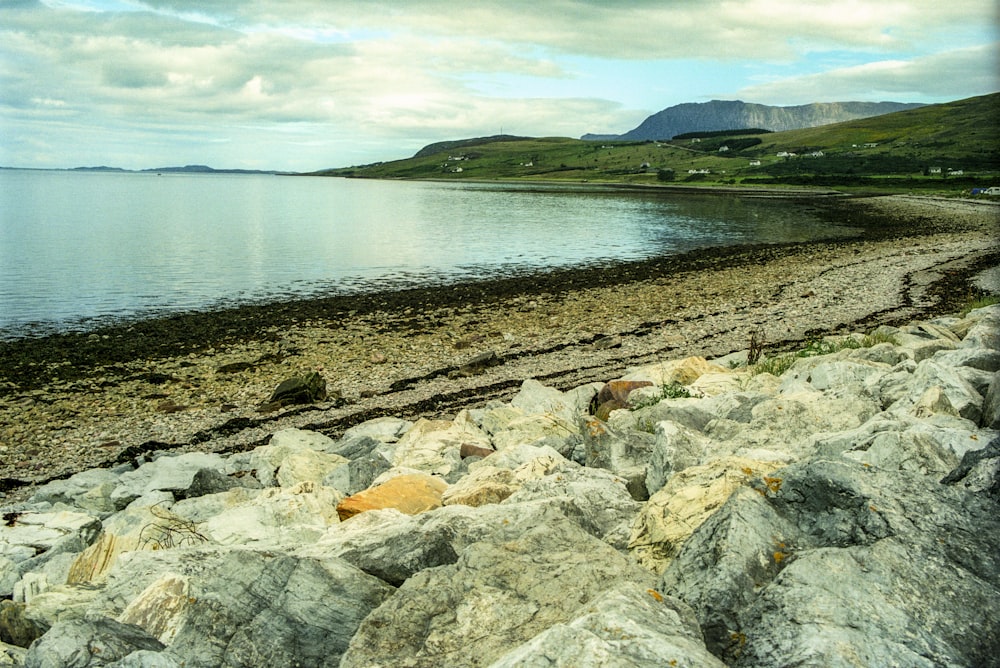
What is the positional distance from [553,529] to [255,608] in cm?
269

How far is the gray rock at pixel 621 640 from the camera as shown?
402 centimetres

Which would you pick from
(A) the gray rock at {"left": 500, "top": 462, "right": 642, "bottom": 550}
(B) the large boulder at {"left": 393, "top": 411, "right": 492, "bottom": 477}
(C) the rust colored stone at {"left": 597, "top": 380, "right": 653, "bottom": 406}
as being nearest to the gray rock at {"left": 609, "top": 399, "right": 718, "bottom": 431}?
(B) the large boulder at {"left": 393, "top": 411, "right": 492, "bottom": 477}

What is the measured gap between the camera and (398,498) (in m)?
9.00

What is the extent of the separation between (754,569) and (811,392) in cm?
764

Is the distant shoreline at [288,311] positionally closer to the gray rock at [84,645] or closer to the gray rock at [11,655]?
the gray rock at [11,655]

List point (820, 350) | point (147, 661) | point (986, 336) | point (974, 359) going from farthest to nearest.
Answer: point (820, 350) < point (986, 336) < point (974, 359) < point (147, 661)

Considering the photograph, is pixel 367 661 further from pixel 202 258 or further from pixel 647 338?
pixel 202 258

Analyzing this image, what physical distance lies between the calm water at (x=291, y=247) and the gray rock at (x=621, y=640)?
118 ft

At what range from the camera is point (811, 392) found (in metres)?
11.8

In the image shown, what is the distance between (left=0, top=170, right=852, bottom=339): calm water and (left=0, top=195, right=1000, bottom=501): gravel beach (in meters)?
6.45

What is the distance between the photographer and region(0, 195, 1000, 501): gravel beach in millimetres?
20703

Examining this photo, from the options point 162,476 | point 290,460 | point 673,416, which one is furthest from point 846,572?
point 162,476

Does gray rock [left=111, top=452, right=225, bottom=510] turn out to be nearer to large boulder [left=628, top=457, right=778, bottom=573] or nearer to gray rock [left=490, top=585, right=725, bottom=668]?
large boulder [left=628, top=457, right=778, bottom=573]

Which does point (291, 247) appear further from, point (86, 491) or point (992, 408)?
point (992, 408)
